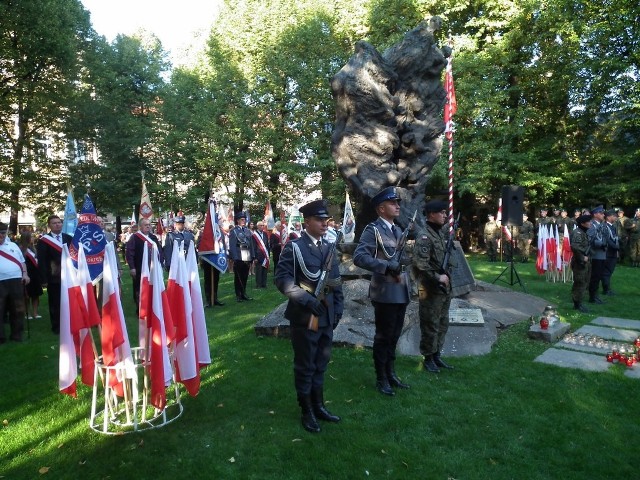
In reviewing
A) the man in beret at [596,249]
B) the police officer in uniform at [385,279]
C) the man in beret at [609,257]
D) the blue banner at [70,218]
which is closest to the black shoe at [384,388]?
the police officer in uniform at [385,279]

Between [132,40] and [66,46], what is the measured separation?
13.3 metres

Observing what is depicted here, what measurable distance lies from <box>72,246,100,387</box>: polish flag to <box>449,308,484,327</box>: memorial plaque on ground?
549 cm

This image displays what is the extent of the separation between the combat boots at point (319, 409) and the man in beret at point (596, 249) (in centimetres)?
846

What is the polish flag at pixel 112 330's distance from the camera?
4531mm

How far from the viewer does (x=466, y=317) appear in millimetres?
8203

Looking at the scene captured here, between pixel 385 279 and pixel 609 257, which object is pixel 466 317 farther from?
pixel 609 257

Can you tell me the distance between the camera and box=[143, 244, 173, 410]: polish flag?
14.9ft

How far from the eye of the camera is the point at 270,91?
28297mm

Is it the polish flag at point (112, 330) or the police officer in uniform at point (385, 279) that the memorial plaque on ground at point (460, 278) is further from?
the polish flag at point (112, 330)

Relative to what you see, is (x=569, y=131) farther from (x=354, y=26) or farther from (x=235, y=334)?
(x=235, y=334)

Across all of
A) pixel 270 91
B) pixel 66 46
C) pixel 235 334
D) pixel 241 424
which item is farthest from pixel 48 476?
pixel 270 91

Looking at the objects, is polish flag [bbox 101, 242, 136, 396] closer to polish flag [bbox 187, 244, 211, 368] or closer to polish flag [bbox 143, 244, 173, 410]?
polish flag [bbox 143, 244, 173, 410]

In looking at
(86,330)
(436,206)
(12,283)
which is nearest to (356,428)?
(86,330)

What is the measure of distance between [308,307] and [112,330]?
1.85 metres
